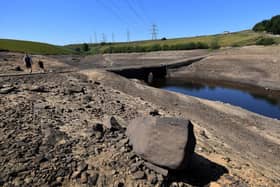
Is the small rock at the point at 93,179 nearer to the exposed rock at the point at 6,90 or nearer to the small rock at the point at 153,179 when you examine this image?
the small rock at the point at 153,179

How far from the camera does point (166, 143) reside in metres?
7.26

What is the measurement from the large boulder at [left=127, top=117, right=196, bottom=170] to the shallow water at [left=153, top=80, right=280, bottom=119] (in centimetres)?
2153

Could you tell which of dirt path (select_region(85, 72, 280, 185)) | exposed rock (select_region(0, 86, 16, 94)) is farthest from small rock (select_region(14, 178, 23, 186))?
exposed rock (select_region(0, 86, 16, 94))

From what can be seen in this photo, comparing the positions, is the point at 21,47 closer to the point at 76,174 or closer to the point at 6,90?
the point at 6,90

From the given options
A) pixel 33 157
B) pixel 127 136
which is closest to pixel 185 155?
pixel 127 136

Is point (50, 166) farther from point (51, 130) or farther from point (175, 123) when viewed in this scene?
point (175, 123)

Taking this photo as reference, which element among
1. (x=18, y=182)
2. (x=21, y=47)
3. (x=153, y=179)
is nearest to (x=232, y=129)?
(x=153, y=179)

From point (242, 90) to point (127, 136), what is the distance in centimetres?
3487

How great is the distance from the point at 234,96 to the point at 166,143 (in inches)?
1237

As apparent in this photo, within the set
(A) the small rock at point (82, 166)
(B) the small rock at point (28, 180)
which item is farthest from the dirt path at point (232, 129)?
(B) the small rock at point (28, 180)

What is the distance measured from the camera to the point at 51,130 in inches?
362

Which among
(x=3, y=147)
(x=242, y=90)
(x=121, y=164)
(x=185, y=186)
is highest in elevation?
(x=3, y=147)

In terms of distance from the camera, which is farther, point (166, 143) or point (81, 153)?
point (81, 153)

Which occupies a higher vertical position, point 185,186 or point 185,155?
point 185,155
